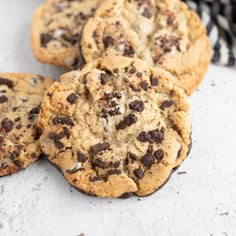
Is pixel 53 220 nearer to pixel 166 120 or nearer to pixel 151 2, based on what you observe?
pixel 166 120

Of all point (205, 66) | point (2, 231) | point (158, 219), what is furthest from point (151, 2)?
point (2, 231)

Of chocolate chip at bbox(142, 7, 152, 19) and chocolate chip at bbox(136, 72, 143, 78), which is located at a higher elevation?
chocolate chip at bbox(142, 7, 152, 19)

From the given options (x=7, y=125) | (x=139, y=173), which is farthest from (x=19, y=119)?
(x=139, y=173)

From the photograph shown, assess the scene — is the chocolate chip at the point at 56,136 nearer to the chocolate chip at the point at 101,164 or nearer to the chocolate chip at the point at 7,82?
the chocolate chip at the point at 101,164

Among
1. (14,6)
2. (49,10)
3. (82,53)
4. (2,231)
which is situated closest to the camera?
(2,231)

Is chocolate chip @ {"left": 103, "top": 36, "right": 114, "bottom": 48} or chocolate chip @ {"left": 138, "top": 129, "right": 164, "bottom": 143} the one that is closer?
chocolate chip @ {"left": 138, "top": 129, "right": 164, "bottom": 143}

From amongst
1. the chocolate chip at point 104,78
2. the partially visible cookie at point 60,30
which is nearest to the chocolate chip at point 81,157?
the chocolate chip at point 104,78

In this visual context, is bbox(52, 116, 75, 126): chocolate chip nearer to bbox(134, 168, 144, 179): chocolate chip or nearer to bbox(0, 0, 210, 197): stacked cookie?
bbox(0, 0, 210, 197): stacked cookie

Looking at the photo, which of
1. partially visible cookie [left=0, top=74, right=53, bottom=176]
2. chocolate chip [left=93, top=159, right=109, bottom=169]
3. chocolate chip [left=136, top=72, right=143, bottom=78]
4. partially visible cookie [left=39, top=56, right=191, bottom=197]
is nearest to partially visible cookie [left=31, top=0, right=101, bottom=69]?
partially visible cookie [left=0, top=74, right=53, bottom=176]
